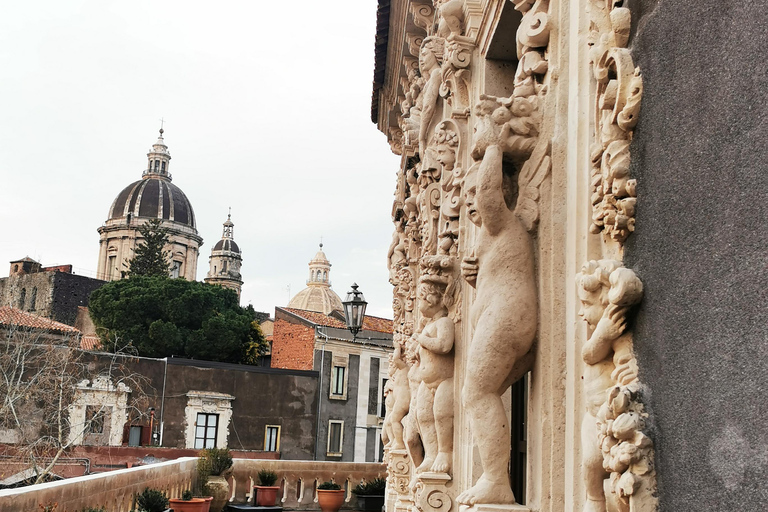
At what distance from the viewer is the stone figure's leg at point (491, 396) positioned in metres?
4.25

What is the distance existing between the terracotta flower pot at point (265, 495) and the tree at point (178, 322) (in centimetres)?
3188

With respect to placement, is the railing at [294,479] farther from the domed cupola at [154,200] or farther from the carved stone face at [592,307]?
the domed cupola at [154,200]

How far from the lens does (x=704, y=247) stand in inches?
107

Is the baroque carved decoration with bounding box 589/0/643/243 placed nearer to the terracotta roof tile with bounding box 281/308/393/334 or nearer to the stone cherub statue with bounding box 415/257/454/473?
the stone cherub statue with bounding box 415/257/454/473

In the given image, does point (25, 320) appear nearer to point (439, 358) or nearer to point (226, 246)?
point (439, 358)

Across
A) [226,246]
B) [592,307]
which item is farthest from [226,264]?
[592,307]

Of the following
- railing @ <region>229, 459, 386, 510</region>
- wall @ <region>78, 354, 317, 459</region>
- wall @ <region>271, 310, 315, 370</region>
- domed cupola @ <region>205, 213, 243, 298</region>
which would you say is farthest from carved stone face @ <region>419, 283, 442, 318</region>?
domed cupola @ <region>205, 213, 243, 298</region>

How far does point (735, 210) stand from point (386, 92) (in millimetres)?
12505

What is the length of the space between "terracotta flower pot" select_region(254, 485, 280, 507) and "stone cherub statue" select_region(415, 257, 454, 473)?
957cm

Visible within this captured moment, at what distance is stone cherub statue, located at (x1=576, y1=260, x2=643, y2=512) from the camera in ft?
10.4

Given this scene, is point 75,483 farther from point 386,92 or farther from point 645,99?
point 386,92

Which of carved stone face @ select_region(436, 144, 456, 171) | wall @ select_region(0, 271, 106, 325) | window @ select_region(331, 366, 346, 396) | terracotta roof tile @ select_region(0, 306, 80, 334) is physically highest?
wall @ select_region(0, 271, 106, 325)

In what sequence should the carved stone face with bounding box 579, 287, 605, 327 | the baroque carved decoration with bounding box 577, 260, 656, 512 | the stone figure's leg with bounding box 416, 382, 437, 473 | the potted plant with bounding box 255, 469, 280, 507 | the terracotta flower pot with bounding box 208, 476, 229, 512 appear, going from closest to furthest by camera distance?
the baroque carved decoration with bounding box 577, 260, 656, 512, the carved stone face with bounding box 579, 287, 605, 327, the stone figure's leg with bounding box 416, 382, 437, 473, the terracotta flower pot with bounding box 208, 476, 229, 512, the potted plant with bounding box 255, 469, 280, 507

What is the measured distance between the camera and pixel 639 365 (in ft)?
10.4
